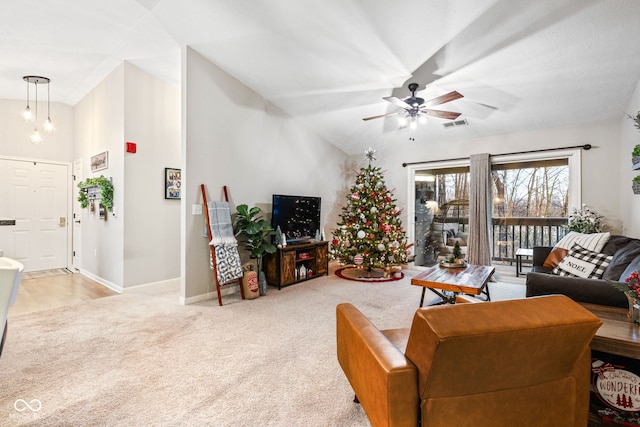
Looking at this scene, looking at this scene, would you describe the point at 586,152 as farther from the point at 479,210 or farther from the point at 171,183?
the point at 171,183

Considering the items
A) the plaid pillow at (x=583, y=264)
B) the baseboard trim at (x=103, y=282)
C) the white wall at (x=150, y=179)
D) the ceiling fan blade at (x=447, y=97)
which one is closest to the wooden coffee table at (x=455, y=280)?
the plaid pillow at (x=583, y=264)

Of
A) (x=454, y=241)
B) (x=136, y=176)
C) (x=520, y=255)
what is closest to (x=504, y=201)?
(x=520, y=255)

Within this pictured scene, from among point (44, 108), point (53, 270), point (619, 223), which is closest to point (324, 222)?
point (619, 223)

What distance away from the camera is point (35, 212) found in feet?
18.1

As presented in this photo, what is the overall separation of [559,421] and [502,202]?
463 cm

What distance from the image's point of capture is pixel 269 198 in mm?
4941

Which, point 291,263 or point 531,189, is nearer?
point 291,263

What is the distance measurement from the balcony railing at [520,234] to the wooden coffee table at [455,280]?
196cm

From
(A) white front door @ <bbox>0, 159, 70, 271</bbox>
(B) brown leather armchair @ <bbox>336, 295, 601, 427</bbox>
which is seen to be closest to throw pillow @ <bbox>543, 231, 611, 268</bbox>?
(B) brown leather armchair @ <bbox>336, 295, 601, 427</bbox>

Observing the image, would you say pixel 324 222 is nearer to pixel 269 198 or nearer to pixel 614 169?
pixel 269 198

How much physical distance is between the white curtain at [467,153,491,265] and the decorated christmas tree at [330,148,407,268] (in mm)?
1119

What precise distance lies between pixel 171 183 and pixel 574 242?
558cm

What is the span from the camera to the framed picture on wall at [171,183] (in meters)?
4.80

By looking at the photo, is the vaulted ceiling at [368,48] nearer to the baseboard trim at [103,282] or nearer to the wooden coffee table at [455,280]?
the wooden coffee table at [455,280]
